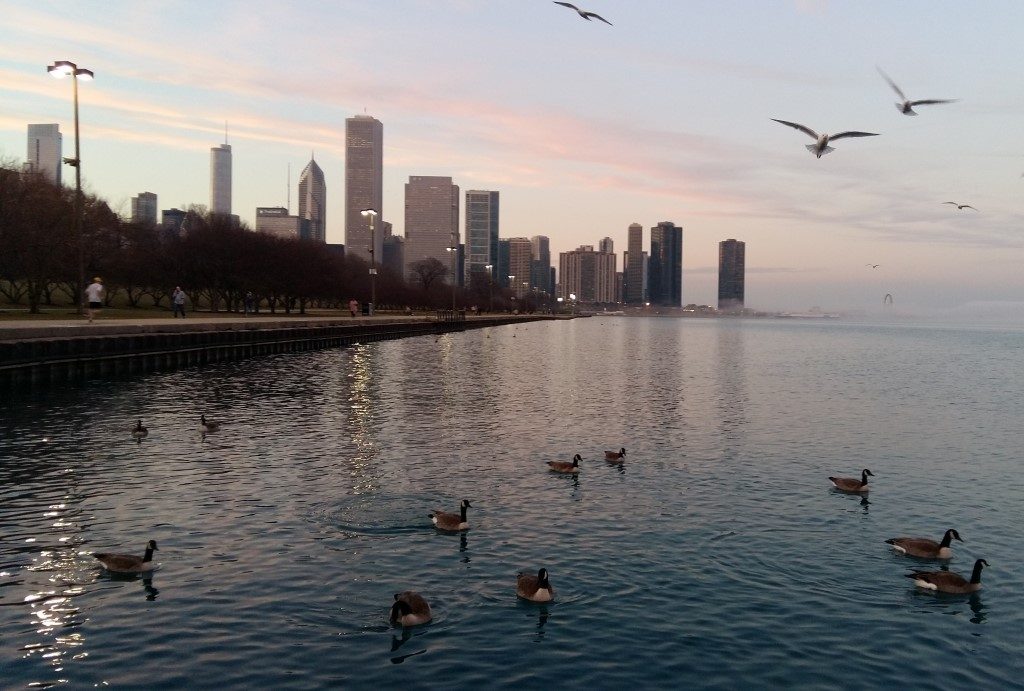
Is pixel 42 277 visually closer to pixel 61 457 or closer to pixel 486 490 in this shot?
pixel 61 457

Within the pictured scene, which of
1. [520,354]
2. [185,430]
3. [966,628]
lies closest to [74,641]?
[966,628]

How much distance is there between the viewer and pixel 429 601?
14.4 m

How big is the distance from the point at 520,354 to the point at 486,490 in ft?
215

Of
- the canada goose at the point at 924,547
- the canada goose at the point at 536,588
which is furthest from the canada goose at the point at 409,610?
the canada goose at the point at 924,547

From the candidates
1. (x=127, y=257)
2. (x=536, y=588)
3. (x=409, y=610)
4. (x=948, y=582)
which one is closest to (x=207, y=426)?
(x=409, y=610)

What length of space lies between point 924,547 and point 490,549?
8.91 meters

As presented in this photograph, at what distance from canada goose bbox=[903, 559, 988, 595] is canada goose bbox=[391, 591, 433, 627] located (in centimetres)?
920

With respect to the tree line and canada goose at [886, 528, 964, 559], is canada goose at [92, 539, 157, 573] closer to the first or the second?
canada goose at [886, 528, 964, 559]

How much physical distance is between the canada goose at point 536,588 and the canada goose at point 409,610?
70.9 inches

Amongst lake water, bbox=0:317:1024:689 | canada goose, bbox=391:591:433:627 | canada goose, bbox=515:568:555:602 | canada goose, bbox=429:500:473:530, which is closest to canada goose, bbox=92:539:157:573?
lake water, bbox=0:317:1024:689

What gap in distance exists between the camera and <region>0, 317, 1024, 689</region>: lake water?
12242 millimetres

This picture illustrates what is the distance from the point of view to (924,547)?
1766 cm

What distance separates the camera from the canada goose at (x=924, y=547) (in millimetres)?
17562

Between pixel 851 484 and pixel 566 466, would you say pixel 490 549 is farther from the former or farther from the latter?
pixel 851 484
